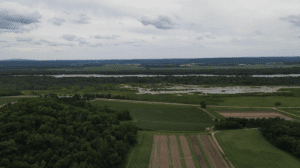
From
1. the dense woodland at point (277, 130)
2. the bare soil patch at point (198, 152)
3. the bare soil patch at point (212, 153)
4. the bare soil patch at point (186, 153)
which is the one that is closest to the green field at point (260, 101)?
the dense woodland at point (277, 130)

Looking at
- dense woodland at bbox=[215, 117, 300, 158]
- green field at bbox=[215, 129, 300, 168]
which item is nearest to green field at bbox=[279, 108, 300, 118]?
dense woodland at bbox=[215, 117, 300, 158]

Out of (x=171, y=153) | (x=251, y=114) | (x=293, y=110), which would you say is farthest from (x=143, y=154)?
(x=293, y=110)

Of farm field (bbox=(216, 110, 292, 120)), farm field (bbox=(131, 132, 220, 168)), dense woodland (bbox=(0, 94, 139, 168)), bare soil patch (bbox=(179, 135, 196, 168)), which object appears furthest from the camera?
farm field (bbox=(216, 110, 292, 120))

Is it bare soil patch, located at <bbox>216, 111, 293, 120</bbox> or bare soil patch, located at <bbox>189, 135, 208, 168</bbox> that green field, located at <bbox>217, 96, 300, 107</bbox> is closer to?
bare soil patch, located at <bbox>216, 111, 293, 120</bbox>

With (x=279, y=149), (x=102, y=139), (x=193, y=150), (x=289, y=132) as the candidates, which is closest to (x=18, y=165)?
(x=102, y=139)

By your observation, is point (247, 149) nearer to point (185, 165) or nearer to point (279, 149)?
point (279, 149)

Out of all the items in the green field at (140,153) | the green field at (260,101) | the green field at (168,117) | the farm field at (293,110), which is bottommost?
the green field at (140,153)

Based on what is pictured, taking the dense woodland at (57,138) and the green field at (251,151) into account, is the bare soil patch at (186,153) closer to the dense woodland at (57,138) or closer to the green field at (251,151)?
the green field at (251,151)
